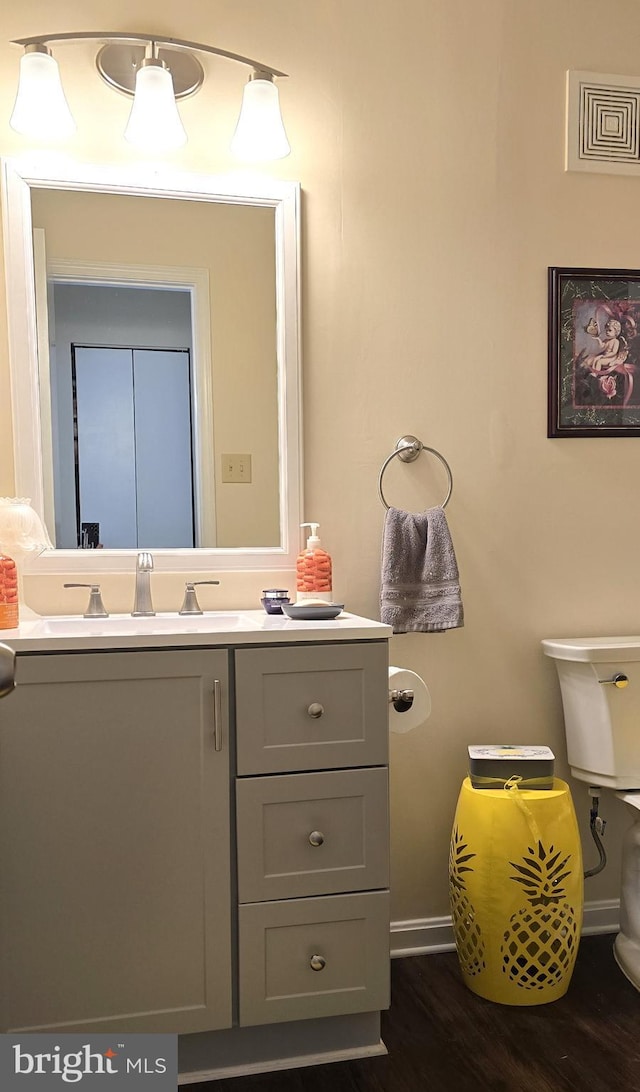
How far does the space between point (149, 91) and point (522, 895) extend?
1.86m

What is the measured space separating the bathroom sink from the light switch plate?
1.03 ft

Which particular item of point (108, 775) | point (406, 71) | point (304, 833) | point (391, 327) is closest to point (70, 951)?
point (108, 775)

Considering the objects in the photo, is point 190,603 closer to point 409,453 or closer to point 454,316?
point 409,453

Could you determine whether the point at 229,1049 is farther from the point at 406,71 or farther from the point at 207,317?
the point at 406,71

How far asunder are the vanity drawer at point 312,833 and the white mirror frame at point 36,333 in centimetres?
57

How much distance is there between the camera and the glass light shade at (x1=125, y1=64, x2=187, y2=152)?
1.82 metres

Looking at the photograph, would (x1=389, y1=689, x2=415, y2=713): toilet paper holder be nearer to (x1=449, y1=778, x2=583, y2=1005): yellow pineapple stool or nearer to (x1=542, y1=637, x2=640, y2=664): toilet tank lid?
(x1=449, y1=778, x2=583, y2=1005): yellow pineapple stool

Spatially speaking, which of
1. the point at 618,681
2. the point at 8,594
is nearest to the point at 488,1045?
the point at 618,681

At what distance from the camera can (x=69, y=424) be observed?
191 centimetres

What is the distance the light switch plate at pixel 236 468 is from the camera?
2.01m

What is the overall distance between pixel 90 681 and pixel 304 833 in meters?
0.49

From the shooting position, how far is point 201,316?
6.51 feet

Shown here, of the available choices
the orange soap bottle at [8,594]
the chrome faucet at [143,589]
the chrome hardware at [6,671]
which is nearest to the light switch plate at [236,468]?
the chrome faucet at [143,589]

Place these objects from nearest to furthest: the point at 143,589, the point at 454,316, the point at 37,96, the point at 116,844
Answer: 1. the point at 116,844
2. the point at 37,96
3. the point at 143,589
4. the point at 454,316
